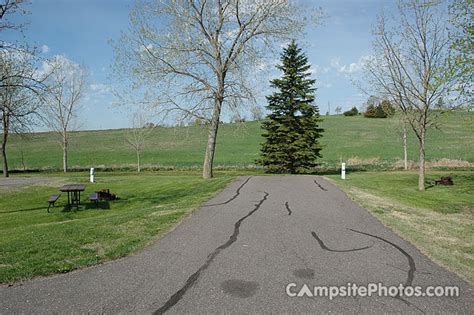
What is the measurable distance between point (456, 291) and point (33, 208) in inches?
648

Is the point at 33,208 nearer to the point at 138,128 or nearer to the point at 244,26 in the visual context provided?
the point at 244,26

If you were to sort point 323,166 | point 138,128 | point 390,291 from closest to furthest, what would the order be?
point 390,291
point 323,166
point 138,128

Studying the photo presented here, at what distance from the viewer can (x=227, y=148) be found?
57.4 m

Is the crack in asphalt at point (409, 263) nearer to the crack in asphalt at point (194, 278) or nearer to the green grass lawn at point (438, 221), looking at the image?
the green grass lawn at point (438, 221)

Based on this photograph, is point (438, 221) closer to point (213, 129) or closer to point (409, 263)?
point (409, 263)

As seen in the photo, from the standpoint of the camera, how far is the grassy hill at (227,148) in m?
44.2

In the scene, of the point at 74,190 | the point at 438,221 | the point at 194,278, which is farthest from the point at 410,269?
the point at 74,190

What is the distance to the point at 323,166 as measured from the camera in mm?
Result: 38531

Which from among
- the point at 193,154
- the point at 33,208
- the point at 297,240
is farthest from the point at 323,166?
the point at 297,240

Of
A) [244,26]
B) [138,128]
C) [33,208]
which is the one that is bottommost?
[33,208]

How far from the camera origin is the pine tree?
97.6ft

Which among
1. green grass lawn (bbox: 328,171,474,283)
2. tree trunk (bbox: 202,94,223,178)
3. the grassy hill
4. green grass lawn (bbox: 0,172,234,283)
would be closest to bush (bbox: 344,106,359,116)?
the grassy hill

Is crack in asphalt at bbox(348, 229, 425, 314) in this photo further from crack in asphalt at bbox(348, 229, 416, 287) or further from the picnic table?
the picnic table

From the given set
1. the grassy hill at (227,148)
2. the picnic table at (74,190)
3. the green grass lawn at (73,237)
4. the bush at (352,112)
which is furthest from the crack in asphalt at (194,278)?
the bush at (352,112)
